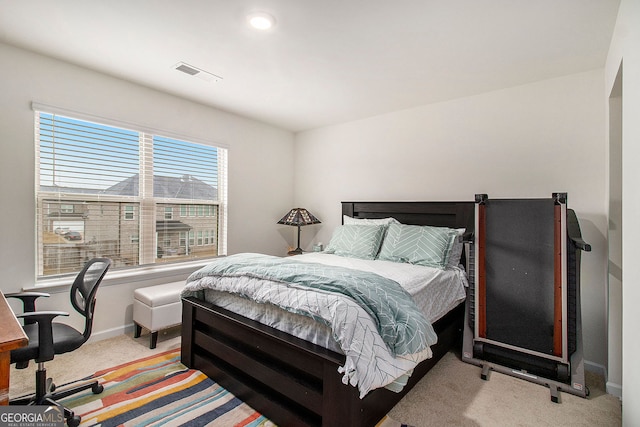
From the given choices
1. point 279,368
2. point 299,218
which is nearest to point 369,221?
point 299,218

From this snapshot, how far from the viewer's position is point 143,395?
2.08 metres

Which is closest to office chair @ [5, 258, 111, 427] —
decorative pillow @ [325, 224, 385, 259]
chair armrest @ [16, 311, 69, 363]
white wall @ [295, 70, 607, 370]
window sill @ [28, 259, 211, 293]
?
chair armrest @ [16, 311, 69, 363]

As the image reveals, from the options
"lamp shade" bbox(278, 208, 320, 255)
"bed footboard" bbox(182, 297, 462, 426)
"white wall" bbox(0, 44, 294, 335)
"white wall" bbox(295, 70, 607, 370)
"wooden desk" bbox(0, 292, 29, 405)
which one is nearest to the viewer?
"wooden desk" bbox(0, 292, 29, 405)

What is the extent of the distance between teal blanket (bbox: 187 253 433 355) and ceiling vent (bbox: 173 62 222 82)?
183 cm

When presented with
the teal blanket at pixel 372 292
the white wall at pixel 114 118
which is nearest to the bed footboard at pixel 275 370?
the teal blanket at pixel 372 292

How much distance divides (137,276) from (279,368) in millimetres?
2100

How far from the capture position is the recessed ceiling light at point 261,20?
198 cm

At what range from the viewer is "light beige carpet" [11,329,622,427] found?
1.93 m

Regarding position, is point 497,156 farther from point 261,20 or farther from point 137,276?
point 137,276

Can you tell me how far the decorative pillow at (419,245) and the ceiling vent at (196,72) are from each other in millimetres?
2364

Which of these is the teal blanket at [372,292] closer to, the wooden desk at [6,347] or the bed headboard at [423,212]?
the wooden desk at [6,347]

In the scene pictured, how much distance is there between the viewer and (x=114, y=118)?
301 centimetres

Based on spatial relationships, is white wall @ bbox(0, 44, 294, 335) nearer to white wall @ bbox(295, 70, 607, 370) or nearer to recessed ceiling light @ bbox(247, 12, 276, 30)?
white wall @ bbox(295, 70, 607, 370)

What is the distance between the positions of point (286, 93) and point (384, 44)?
51.5 inches
